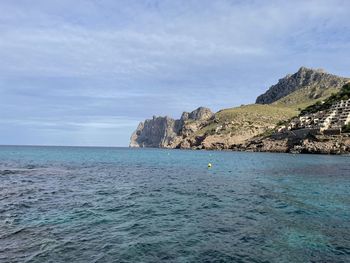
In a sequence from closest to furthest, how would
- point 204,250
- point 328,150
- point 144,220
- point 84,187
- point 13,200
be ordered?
point 204,250 → point 144,220 → point 13,200 → point 84,187 → point 328,150

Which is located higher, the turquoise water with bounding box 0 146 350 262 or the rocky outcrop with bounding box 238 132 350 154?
the rocky outcrop with bounding box 238 132 350 154

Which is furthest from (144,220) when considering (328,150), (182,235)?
(328,150)

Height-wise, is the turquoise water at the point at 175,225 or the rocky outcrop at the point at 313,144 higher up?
the rocky outcrop at the point at 313,144

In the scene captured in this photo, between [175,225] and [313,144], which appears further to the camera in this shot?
[313,144]

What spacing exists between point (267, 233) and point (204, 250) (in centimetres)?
550

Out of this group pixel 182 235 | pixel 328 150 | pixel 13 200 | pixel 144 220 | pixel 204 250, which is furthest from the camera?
pixel 328 150

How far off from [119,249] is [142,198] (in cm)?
Answer: 1774

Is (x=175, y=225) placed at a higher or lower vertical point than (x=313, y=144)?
lower

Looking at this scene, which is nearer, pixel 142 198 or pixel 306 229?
pixel 306 229

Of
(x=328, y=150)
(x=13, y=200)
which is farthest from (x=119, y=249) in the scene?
(x=328, y=150)

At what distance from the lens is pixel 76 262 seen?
54.5 feet

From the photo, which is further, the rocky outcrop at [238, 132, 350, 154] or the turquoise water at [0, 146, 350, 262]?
the rocky outcrop at [238, 132, 350, 154]

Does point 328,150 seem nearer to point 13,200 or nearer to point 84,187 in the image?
point 84,187

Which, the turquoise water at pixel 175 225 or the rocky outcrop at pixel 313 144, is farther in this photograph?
the rocky outcrop at pixel 313 144
